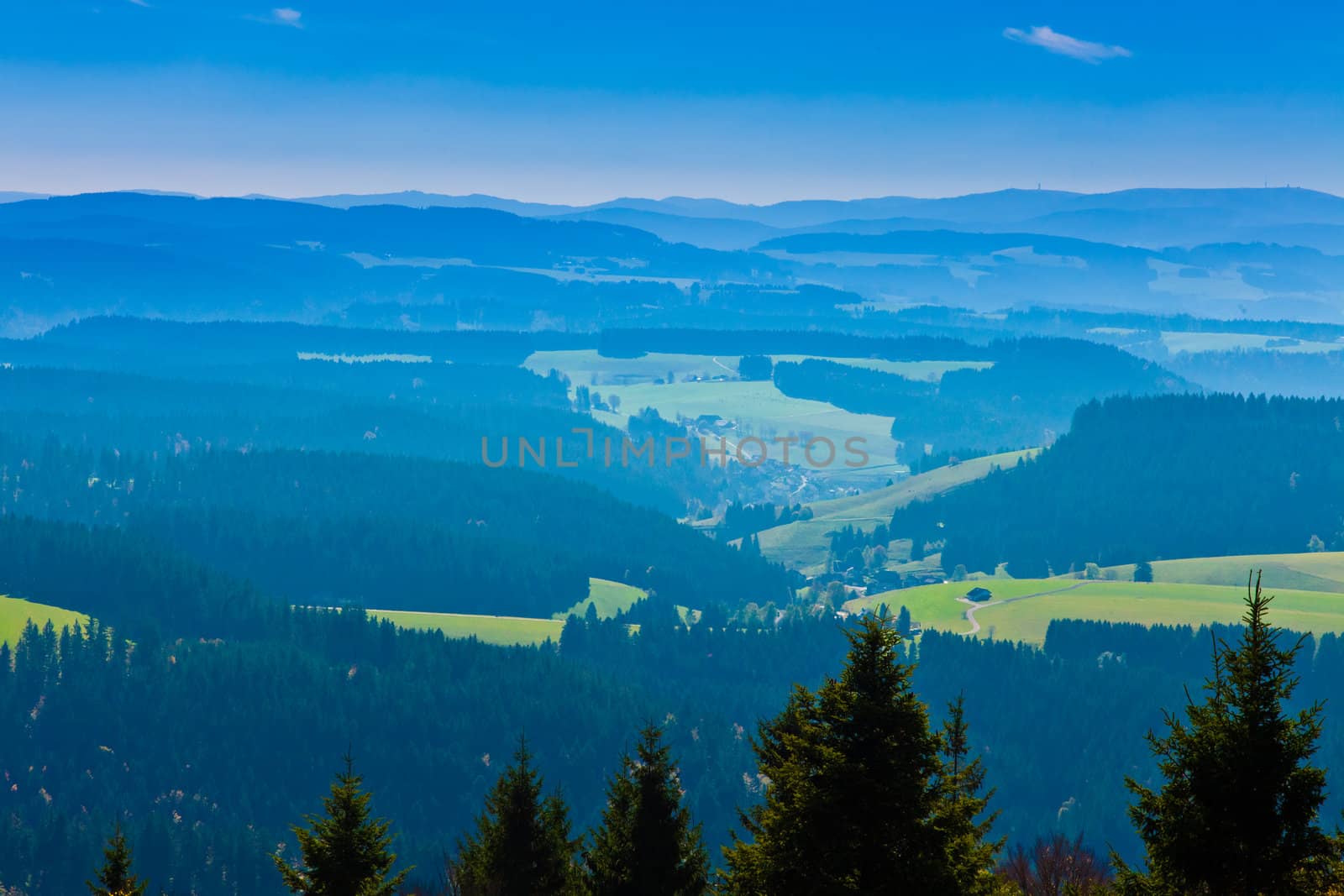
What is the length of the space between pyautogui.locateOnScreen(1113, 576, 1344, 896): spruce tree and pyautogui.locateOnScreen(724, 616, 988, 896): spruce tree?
3813 mm

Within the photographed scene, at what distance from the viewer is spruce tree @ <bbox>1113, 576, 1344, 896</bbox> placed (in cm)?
2348

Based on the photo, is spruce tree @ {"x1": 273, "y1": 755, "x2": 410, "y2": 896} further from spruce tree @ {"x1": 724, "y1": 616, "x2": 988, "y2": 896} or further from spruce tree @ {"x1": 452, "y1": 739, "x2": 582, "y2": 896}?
spruce tree @ {"x1": 452, "y1": 739, "x2": 582, "y2": 896}

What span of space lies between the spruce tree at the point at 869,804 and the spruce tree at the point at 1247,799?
3813 mm

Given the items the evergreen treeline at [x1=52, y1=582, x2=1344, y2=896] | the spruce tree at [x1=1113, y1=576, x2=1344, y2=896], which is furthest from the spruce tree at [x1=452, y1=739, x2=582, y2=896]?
the spruce tree at [x1=1113, y1=576, x2=1344, y2=896]

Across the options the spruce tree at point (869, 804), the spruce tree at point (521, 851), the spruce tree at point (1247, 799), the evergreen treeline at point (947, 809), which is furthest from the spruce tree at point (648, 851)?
the spruce tree at point (1247, 799)

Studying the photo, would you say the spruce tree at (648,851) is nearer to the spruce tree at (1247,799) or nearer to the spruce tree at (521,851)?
the spruce tree at (521,851)

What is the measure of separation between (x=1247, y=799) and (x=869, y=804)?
6.49 m

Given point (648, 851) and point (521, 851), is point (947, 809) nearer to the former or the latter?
point (648, 851)

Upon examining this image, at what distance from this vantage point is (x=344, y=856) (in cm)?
3325

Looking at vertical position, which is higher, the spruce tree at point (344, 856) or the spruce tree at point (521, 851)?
the spruce tree at point (344, 856)

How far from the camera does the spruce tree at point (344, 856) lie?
108 ft

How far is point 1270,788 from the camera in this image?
23672 mm

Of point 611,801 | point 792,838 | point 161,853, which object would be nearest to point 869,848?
point 792,838

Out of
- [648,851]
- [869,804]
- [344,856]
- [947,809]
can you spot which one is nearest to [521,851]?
[648,851]
